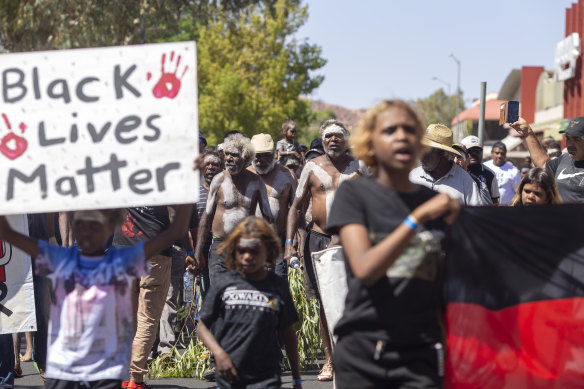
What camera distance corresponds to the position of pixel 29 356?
886 cm

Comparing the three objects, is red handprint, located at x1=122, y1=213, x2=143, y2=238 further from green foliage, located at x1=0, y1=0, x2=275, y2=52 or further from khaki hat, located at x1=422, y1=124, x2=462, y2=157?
green foliage, located at x1=0, y1=0, x2=275, y2=52

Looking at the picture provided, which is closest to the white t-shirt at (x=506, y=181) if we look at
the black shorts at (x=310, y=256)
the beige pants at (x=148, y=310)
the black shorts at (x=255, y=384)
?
the black shorts at (x=310, y=256)

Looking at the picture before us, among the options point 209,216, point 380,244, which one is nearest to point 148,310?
point 209,216

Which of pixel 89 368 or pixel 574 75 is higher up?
pixel 574 75

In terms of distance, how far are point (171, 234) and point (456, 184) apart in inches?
116

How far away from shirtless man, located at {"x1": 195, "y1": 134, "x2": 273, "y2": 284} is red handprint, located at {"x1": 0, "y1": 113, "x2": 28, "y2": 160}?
12.0ft

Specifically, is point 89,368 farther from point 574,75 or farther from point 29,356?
point 574,75

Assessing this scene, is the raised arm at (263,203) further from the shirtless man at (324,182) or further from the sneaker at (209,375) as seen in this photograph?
the sneaker at (209,375)

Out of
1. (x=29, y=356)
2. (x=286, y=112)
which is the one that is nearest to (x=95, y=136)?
(x=29, y=356)

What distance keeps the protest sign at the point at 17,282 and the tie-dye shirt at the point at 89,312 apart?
262cm

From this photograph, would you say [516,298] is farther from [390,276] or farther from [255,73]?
[255,73]

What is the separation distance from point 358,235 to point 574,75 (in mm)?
38370

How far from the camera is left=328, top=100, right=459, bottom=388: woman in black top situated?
340cm

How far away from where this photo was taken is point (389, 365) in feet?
11.2
